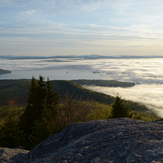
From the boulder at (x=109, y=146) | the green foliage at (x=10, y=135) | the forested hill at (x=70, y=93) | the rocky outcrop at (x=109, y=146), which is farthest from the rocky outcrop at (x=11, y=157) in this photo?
the forested hill at (x=70, y=93)

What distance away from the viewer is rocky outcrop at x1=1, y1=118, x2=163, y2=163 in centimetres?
620

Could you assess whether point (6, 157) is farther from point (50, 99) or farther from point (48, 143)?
point (50, 99)

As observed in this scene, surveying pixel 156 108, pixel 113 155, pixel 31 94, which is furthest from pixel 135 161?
pixel 156 108

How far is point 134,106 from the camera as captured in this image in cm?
10944

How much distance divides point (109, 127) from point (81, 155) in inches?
132

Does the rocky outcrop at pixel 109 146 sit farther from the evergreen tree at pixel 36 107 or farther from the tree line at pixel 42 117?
the evergreen tree at pixel 36 107

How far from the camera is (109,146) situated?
730cm

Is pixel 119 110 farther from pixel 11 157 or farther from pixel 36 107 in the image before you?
pixel 11 157

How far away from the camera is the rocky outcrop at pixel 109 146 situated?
6.20 meters

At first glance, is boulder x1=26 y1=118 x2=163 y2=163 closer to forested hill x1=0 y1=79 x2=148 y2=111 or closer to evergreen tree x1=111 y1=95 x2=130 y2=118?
evergreen tree x1=111 y1=95 x2=130 y2=118

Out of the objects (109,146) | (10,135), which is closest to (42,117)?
(10,135)

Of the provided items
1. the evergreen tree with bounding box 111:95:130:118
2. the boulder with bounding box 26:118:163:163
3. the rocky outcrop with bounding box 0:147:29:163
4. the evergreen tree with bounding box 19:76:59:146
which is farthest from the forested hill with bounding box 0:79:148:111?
the rocky outcrop with bounding box 0:147:29:163

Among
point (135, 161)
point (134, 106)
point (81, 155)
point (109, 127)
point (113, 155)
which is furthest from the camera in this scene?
point (134, 106)

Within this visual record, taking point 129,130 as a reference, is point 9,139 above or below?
below
